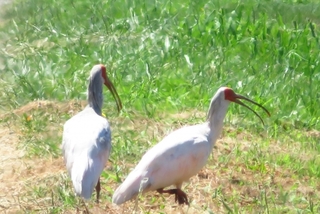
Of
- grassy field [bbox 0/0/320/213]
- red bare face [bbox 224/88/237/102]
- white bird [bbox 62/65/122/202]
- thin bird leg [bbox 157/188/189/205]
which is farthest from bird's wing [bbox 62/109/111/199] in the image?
red bare face [bbox 224/88/237/102]

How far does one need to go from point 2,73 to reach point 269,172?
14.1 ft

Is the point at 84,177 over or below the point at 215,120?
over

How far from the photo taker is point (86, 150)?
7.42 meters

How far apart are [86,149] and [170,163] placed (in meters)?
0.67

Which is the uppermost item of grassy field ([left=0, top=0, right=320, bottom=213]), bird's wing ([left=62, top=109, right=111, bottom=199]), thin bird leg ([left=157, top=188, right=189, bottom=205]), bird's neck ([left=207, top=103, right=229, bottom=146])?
bird's wing ([left=62, top=109, right=111, bottom=199])

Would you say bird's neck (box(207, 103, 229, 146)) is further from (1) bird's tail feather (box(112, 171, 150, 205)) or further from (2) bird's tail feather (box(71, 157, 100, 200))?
(2) bird's tail feather (box(71, 157, 100, 200))

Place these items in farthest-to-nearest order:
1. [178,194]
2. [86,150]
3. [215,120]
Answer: [215,120] → [178,194] → [86,150]

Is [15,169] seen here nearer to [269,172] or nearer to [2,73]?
[269,172]

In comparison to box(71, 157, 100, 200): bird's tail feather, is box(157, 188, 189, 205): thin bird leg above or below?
below

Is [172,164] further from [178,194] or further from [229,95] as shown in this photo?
[229,95]

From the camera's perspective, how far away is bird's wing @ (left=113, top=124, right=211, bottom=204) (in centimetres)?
728

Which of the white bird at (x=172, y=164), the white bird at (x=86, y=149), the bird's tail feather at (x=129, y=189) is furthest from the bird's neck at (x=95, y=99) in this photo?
the bird's tail feather at (x=129, y=189)

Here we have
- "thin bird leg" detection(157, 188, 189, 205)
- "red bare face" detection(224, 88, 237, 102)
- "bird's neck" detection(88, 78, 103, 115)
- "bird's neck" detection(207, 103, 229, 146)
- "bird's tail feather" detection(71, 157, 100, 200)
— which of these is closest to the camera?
"bird's tail feather" detection(71, 157, 100, 200)

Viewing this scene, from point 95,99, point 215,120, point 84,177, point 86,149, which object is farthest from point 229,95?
point 84,177
